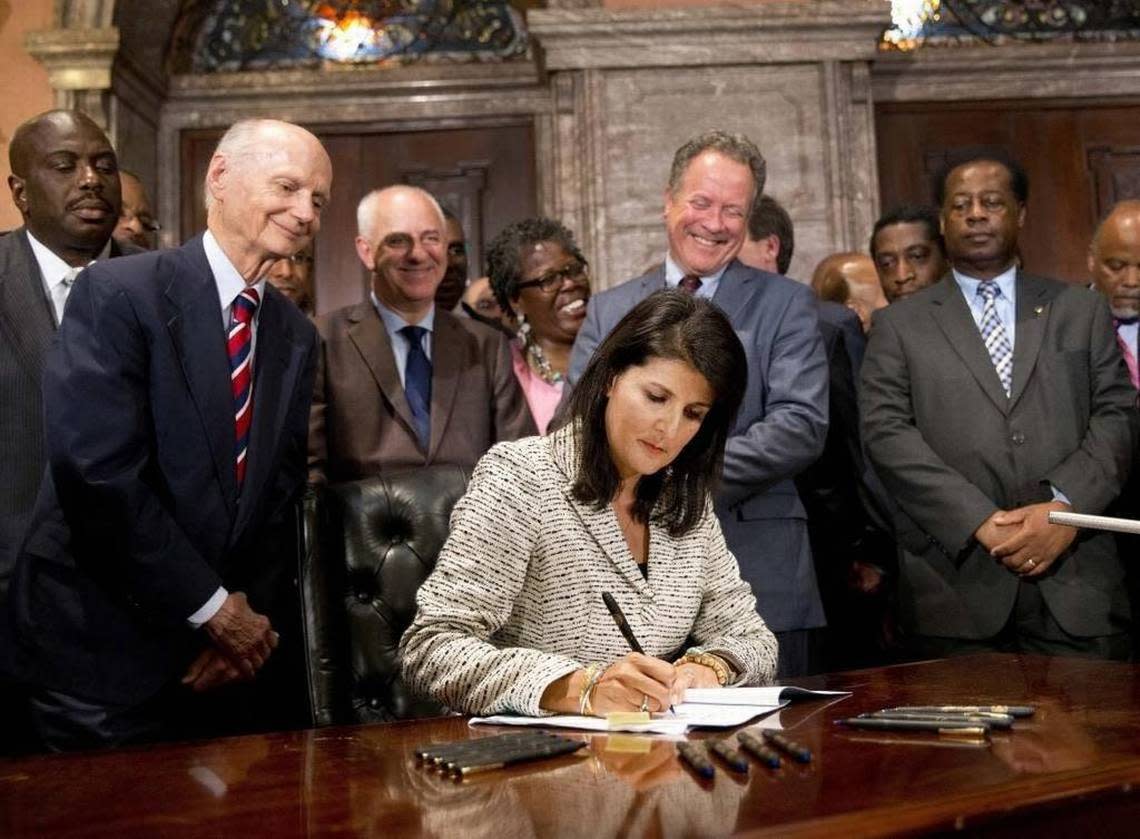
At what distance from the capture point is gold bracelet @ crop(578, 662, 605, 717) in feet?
6.00

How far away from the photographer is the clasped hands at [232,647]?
2.40 meters

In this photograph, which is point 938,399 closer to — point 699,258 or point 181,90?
point 699,258

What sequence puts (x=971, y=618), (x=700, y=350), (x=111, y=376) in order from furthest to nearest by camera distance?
(x=971, y=618), (x=111, y=376), (x=700, y=350)

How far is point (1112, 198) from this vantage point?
22.4ft

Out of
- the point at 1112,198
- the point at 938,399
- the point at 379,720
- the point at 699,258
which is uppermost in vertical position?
the point at 1112,198

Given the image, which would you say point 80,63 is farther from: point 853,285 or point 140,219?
point 853,285

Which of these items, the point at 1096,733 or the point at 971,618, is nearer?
the point at 1096,733

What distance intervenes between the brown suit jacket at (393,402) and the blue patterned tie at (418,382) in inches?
1.4

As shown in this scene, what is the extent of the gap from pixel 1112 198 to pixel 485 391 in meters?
4.64

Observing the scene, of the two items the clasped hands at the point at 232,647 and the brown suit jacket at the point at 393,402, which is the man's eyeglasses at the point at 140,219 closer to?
the brown suit jacket at the point at 393,402

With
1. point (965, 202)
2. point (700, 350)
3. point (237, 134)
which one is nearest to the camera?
point (700, 350)

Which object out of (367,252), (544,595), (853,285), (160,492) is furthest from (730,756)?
(853,285)

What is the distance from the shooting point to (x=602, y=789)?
139 cm

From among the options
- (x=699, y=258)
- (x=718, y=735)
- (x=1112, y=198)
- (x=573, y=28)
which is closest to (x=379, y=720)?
(x=718, y=735)
